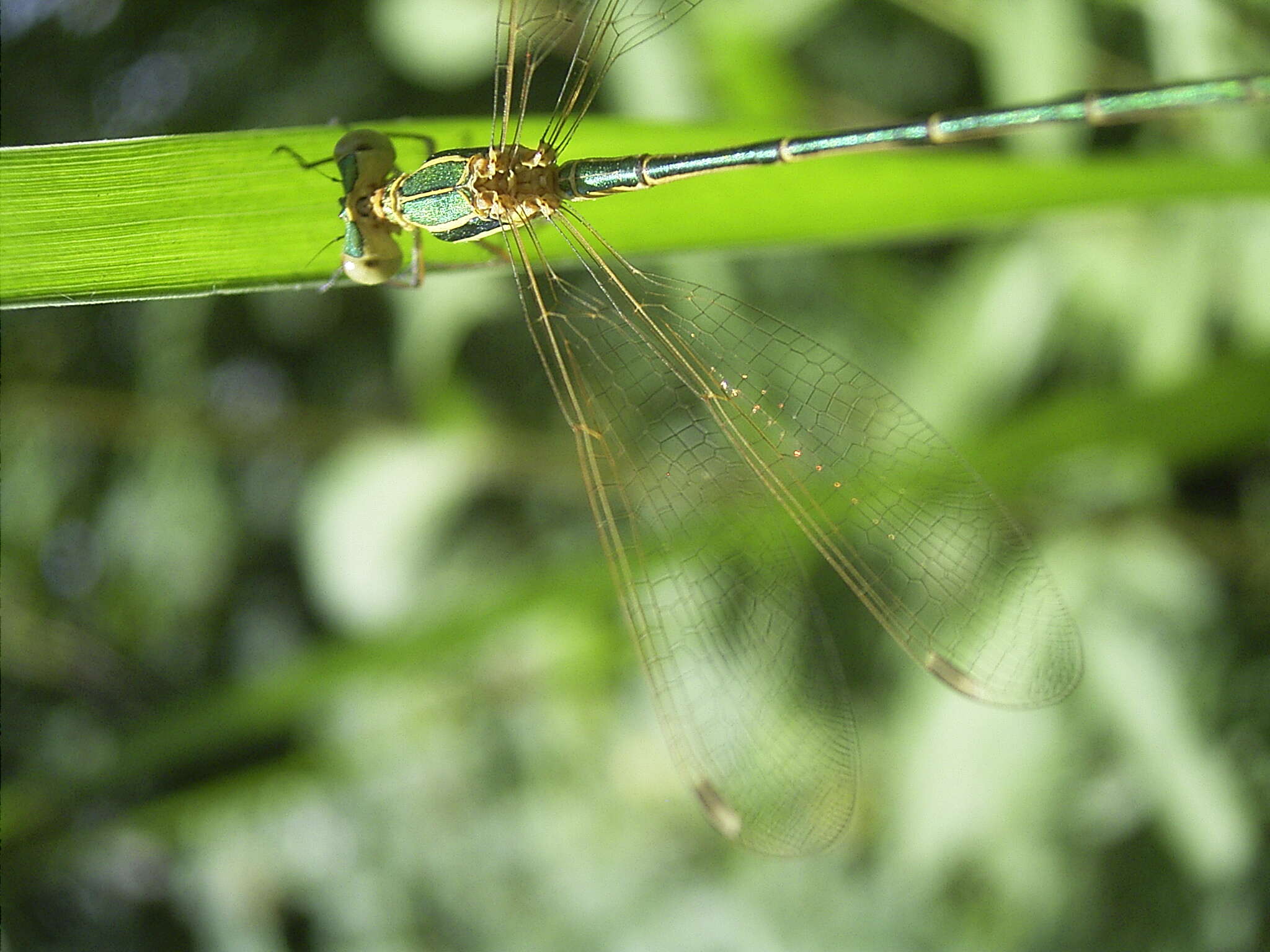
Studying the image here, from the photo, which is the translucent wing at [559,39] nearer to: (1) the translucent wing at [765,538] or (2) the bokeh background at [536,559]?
(1) the translucent wing at [765,538]

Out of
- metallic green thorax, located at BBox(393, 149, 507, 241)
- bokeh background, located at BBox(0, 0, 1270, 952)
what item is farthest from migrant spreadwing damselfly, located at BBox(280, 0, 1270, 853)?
bokeh background, located at BBox(0, 0, 1270, 952)

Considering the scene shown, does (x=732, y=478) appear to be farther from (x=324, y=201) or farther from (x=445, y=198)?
(x=324, y=201)

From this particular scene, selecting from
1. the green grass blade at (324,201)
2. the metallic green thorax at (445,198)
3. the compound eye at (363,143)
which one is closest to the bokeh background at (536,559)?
the green grass blade at (324,201)

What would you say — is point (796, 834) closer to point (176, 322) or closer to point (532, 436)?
point (532, 436)

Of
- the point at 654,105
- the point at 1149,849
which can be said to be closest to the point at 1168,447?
the point at 1149,849

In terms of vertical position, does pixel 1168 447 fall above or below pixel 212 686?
below
